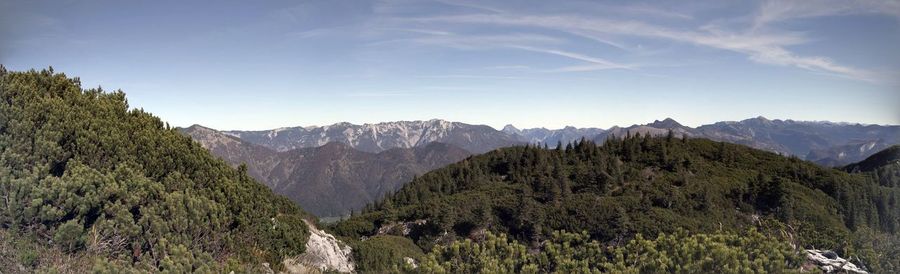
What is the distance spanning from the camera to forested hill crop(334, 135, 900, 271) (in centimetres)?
7662

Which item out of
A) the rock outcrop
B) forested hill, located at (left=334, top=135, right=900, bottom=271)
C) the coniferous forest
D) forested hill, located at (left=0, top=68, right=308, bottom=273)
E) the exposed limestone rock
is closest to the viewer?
forested hill, located at (left=0, top=68, right=308, bottom=273)

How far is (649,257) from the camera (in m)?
15.3

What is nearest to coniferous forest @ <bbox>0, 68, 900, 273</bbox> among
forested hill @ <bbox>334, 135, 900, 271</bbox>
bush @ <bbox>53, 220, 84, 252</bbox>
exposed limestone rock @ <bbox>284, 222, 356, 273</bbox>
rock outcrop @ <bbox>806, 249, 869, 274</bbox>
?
bush @ <bbox>53, 220, 84, 252</bbox>

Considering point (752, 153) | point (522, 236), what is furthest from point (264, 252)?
point (752, 153)

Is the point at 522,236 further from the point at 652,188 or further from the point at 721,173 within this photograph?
the point at 721,173

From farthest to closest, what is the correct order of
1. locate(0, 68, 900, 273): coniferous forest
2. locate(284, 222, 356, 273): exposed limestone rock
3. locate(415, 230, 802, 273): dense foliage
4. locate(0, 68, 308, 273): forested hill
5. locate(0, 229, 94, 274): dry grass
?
1. locate(284, 222, 356, 273): exposed limestone rock
2. locate(415, 230, 802, 273): dense foliage
3. locate(0, 68, 900, 273): coniferous forest
4. locate(0, 68, 308, 273): forested hill
5. locate(0, 229, 94, 274): dry grass

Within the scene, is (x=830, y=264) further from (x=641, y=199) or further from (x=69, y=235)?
(x=641, y=199)

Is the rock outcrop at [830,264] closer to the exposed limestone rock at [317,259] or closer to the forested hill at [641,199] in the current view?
the exposed limestone rock at [317,259]

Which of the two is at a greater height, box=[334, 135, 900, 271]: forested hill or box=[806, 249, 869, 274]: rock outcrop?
box=[806, 249, 869, 274]: rock outcrop

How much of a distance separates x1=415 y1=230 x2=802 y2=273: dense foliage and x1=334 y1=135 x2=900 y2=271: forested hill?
50.0 metres

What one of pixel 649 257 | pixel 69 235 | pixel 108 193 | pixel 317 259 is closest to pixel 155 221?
pixel 108 193

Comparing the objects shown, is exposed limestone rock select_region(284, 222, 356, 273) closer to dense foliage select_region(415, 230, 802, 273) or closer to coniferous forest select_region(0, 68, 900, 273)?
coniferous forest select_region(0, 68, 900, 273)

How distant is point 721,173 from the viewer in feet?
334

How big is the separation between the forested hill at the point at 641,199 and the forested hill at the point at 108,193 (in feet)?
178
